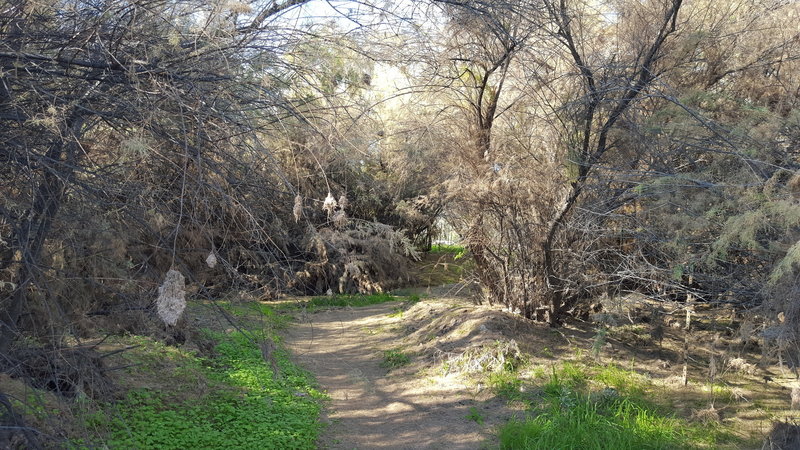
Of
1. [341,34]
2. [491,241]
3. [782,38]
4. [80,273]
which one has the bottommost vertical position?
[80,273]

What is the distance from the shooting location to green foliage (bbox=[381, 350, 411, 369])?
8.82 meters

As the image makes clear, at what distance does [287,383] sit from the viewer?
7.62m

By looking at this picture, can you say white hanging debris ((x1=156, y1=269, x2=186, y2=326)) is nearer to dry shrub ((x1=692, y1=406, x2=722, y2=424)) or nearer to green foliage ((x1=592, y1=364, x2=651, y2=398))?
green foliage ((x1=592, y1=364, x2=651, y2=398))

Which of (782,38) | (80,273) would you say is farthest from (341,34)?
(782,38)

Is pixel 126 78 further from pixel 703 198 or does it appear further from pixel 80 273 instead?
pixel 703 198

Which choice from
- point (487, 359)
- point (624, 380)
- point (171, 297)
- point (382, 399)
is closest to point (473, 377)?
point (487, 359)

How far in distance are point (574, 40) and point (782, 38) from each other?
7.58 ft

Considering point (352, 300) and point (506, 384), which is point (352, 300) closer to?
point (352, 300)

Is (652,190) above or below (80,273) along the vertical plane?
above

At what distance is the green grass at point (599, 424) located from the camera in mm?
5781

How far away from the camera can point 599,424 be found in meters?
6.07

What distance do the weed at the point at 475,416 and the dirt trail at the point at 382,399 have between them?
0.11 ft

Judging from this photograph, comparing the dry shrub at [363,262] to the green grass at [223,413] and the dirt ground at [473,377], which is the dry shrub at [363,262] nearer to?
the dirt ground at [473,377]

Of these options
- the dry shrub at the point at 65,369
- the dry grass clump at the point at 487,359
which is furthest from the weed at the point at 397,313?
the dry shrub at the point at 65,369
